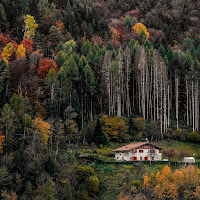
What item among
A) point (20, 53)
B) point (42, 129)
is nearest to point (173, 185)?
point (42, 129)

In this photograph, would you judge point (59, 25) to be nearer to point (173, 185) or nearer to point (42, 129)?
point (42, 129)

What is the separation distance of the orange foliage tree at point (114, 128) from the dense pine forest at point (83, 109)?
0.70 feet

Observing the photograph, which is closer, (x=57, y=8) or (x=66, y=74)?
(x=66, y=74)

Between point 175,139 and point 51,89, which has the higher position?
point 51,89

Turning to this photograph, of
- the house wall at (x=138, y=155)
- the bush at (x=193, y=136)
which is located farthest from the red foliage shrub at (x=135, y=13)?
the house wall at (x=138, y=155)

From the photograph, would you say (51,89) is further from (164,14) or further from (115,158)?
(164,14)

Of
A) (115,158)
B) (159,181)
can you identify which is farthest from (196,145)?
(159,181)

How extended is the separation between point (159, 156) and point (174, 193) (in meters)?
17.0

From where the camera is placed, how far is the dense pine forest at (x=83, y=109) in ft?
184

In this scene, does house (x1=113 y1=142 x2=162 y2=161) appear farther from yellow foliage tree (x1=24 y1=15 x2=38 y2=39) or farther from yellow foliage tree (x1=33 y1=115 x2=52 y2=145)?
yellow foliage tree (x1=24 y1=15 x2=38 y2=39)

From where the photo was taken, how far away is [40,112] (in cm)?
7262

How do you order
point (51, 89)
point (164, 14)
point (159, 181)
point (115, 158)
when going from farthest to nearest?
point (164, 14)
point (51, 89)
point (115, 158)
point (159, 181)

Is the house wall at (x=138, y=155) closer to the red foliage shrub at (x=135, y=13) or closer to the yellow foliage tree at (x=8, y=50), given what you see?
the yellow foliage tree at (x=8, y=50)

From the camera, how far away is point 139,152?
70.7 meters
